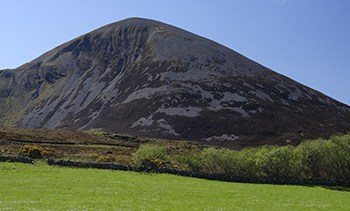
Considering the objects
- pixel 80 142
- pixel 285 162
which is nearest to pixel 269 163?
pixel 285 162

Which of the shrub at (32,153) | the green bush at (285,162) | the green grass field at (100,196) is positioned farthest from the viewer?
the green bush at (285,162)

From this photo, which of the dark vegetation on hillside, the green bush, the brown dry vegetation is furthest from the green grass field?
the brown dry vegetation

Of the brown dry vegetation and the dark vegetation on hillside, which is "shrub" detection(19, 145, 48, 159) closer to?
the dark vegetation on hillside

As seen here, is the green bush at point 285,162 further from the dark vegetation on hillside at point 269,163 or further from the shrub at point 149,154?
the shrub at point 149,154

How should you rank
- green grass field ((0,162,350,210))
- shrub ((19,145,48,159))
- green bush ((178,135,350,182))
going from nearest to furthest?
green grass field ((0,162,350,210)) → shrub ((19,145,48,159)) → green bush ((178,135,350,182))

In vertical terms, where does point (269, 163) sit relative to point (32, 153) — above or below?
above

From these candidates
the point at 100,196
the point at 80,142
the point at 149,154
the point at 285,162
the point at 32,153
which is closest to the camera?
the point at 100,196

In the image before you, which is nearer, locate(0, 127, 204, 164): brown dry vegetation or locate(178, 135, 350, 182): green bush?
locate(178, 135, 350, 182): green bush

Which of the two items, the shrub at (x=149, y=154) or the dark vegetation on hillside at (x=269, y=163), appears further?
the shrub at (x=149, y=154)

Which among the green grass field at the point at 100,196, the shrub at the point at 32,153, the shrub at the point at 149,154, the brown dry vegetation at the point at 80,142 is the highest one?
the green grass field at the point at 100,196

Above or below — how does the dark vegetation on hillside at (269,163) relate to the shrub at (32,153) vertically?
above

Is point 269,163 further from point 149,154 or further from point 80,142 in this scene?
point 80,142

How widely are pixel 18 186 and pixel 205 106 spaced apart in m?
142

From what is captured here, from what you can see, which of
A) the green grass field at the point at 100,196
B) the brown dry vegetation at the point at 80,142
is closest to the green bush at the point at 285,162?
the green grass field at the point at 100,196
